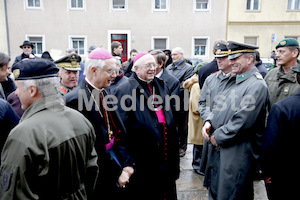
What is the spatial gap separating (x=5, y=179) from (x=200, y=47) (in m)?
19.7

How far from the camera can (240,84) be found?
9.61 feet

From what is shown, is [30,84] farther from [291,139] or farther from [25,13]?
[25,13]

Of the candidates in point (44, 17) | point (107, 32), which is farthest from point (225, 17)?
point (44, 17)

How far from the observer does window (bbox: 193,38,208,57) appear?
1986cm

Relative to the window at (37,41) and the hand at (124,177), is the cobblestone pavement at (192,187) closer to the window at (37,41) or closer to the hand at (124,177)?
the hand at (124,177)

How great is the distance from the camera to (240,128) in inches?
107

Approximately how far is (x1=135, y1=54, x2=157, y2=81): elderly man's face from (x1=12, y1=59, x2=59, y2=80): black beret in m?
1.39

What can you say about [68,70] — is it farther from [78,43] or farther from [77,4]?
[77,4]

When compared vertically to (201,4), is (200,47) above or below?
below

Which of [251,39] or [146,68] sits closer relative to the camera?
[146,68]

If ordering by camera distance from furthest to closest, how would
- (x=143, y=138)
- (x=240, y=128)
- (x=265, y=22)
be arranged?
1. (x=265, y=22)
2. (x=143, y=138)
3. (x=240, y=128)

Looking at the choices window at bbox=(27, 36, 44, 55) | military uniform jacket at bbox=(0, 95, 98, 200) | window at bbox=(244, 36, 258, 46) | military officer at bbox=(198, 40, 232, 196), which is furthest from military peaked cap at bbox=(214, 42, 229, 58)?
window at bbox=(244, 36, 258, 46)

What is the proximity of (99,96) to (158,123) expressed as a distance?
0.84 m

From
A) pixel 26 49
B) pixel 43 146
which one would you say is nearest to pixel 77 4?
pixel 26 49
